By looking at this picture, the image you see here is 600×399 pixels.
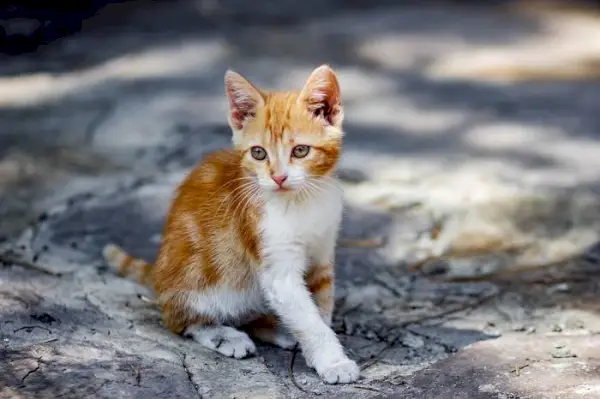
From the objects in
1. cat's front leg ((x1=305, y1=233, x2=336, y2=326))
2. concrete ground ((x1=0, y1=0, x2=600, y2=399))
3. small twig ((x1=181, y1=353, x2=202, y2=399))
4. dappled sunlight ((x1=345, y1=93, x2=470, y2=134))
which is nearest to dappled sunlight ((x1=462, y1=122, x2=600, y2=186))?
concrete ground ((x1=0, y1=0, x2=600, y2=399))

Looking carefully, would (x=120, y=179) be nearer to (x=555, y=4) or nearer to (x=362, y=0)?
(x=362, y=0)

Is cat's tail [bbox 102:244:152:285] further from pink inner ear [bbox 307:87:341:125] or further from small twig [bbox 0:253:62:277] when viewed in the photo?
pink inner ear [bbox 307:87:341:125]

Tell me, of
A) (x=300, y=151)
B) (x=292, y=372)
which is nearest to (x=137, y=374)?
(x=292, y=372)

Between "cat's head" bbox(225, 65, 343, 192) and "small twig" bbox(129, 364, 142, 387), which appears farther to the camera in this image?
"cat's head" bbox(225, 65, 343, 192)

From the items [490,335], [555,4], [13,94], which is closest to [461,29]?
[555,4]

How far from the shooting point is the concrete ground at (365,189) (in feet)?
10.1

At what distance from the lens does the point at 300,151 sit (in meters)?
3.12

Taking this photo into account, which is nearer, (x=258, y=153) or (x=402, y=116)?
(x=258, y=153)

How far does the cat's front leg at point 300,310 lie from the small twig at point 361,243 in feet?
3.64

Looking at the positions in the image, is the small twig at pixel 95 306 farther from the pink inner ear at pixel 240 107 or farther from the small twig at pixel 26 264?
the pink inner ear at pixel 240 107

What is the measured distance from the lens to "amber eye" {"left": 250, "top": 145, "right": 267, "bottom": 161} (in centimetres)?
313

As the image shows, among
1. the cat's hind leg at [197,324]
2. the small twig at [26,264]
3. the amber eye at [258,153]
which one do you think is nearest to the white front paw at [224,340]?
the cat's hind leg at [197,324]

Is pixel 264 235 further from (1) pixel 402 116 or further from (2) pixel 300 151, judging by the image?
(1) pixel 402 116

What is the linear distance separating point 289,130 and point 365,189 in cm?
173
